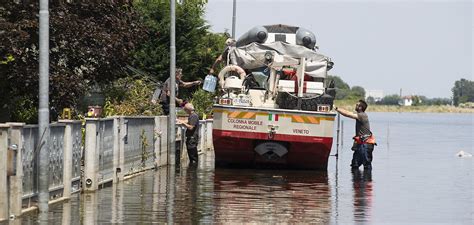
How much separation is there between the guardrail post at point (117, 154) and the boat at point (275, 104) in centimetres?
455

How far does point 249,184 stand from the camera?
24.4 metres

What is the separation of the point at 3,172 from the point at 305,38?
15.7 meters

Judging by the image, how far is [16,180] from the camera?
16109 mm

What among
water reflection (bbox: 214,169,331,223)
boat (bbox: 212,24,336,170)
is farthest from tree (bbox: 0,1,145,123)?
water reflection (bbox: 214,169,331,223)

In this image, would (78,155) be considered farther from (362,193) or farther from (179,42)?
(179,42)

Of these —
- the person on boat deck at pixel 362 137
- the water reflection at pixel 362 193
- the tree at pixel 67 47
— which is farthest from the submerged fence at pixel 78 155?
the person on boat deck at pixel 362 137

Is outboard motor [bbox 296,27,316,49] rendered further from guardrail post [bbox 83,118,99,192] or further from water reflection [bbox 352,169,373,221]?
guardrail post [bbox 83,118,99,192]

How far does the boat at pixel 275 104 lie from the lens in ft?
90.5

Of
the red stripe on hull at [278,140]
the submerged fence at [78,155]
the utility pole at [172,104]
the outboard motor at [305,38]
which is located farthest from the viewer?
the outboard motor at [305,38]

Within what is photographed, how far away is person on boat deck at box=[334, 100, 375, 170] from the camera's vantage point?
30.1 meters

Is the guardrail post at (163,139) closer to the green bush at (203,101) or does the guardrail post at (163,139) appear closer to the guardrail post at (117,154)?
the guardrail post at (117,154)

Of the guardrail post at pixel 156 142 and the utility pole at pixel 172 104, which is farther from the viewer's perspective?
the utility pole at pixel 172 104

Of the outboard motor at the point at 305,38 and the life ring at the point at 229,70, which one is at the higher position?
the outboard motor at the point at 305,38

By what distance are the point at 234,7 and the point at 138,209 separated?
33.2 meters
